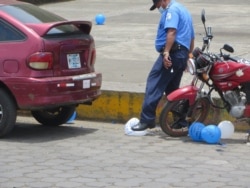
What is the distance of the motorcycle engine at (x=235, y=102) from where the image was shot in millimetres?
9086

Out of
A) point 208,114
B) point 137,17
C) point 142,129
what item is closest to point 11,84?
point 142,129

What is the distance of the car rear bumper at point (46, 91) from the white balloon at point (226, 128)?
162 centimetres

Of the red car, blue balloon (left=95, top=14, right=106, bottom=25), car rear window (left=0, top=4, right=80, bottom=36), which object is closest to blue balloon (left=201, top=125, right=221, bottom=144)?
the red car

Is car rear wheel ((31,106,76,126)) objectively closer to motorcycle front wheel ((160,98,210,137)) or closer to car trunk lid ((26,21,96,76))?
→ car trunk lid ((26,21,96,76))

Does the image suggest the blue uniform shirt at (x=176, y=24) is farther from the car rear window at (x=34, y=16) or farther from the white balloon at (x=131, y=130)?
the car rear window at (x=34, y=16)

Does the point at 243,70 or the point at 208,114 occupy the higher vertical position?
the point at 243,70

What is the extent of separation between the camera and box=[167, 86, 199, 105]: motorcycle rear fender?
912cm

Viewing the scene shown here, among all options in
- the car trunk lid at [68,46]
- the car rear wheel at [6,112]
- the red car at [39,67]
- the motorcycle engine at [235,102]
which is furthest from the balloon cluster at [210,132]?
the car rear wheel at [6,112]

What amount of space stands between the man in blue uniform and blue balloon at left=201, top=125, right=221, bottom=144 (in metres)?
0.68

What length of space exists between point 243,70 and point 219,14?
37.6 feet

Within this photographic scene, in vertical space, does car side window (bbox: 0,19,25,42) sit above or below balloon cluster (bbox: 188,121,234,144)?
above

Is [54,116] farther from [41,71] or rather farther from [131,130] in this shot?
[41,71]

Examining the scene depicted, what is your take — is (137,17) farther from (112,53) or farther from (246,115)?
→ (246,115)

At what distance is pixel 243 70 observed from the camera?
898 centimetres
